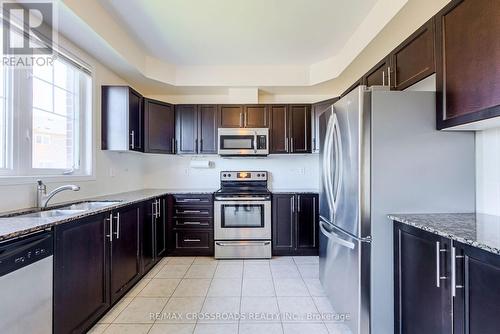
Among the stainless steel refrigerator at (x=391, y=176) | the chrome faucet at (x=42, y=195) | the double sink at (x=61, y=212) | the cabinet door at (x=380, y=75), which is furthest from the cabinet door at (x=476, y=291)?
the chrome faucet at (x=42, y=195)

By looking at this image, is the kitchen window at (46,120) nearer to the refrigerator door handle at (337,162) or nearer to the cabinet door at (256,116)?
the cabinet door at (256,116)

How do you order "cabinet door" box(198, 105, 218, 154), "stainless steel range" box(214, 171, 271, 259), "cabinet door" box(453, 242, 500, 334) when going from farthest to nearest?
A: "cabinet door" box(198, 105, 218, 154), "stainless steel range" box(214, 171, 271, 259), "cabinet door" box(453, 242, 500, 334)

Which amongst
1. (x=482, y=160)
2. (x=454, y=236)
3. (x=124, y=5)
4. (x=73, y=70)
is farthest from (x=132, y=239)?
(x=482, y=160)

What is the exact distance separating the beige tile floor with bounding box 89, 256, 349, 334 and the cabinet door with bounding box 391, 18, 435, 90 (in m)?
2.01

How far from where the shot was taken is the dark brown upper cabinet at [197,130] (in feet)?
12.5

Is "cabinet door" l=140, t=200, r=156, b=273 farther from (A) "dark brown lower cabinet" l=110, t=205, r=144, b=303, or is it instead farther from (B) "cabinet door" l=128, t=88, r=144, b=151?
(B) "cabinet door" l=128, t=88, r=144, b=151

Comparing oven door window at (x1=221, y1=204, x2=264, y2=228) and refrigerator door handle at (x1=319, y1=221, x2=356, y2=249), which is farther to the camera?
oven door window at (x1=221, y1=204, x2=264, y2=228)

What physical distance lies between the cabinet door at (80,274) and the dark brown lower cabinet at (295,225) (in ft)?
7.00

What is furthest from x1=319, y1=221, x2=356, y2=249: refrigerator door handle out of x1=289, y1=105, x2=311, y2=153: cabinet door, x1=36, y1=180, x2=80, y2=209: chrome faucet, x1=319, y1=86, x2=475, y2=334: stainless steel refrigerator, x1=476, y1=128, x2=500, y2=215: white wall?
x1=36, y1=180, x2=80, y2=209: chrome faucet

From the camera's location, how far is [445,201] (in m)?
1.68

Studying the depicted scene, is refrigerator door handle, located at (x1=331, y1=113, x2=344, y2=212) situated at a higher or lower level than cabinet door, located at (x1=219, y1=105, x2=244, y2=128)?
lower

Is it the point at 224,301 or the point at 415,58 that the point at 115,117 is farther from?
the point at 415,58

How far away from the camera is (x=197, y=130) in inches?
151

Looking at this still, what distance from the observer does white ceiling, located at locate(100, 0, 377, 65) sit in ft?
7.47
